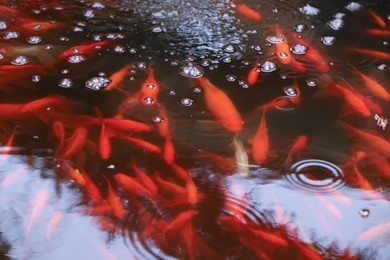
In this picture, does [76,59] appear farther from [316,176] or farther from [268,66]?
[316,176]

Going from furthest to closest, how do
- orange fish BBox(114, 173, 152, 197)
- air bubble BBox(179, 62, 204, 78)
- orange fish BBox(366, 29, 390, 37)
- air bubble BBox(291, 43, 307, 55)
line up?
orange fish BBox(366, 29, 390, 37)
air bubble BBox(291, 43, 307, 55)
air bubble BBox(179, 62, 204, 78)
orange fish BBox(114, 173, 152, 197)

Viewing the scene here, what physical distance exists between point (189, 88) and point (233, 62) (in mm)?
227

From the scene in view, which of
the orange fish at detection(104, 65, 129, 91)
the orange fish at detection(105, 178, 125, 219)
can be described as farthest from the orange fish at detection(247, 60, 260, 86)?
the orange fish at detection(105, 178, 125, 219)

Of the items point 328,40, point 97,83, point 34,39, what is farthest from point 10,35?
point 328,40

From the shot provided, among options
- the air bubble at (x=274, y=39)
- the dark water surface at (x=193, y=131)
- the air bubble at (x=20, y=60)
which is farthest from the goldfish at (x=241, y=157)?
the air bubble at (x=20, y=60)

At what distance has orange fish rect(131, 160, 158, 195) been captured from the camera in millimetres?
1386

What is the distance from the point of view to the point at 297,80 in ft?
5.71

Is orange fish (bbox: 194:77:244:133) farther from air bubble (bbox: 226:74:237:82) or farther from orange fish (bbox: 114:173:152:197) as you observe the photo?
orange fish (bbox: 114:173:152:197)

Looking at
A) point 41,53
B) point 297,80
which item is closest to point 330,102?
point 297,80

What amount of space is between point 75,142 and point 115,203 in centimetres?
27

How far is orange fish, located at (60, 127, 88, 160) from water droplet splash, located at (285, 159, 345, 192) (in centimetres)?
62

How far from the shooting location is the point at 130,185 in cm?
140

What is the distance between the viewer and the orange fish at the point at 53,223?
1.27 m

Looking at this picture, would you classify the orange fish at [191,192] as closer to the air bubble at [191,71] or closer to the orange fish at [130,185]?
the orange fish at [130,185]
